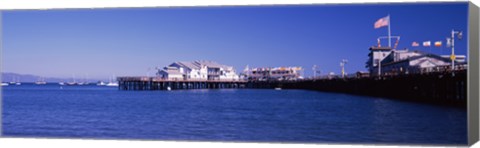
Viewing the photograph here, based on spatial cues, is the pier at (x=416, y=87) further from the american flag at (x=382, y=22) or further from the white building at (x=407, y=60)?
the american flag at (x=382, y=22)

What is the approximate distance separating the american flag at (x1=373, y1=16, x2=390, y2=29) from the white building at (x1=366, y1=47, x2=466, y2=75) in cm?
58

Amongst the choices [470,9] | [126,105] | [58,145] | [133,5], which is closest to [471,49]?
[470,9]

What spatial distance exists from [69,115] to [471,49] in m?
11.7

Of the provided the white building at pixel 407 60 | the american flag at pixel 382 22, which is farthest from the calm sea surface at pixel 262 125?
the american flag at pixel 382 22

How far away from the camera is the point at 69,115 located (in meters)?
18.8

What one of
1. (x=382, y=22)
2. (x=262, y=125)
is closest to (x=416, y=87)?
(x=262, y=125)

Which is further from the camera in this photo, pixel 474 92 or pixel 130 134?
pixel 130 134

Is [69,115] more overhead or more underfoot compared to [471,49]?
more underfoot

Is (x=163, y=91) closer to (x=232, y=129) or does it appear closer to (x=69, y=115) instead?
(x=69, y=115)

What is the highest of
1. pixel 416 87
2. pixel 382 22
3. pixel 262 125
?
pixel 382 22

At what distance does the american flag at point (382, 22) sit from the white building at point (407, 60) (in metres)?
0.58

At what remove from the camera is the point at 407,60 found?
17.5 m

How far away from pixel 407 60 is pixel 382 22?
519 cm

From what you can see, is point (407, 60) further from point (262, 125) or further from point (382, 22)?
point (382, 22)
